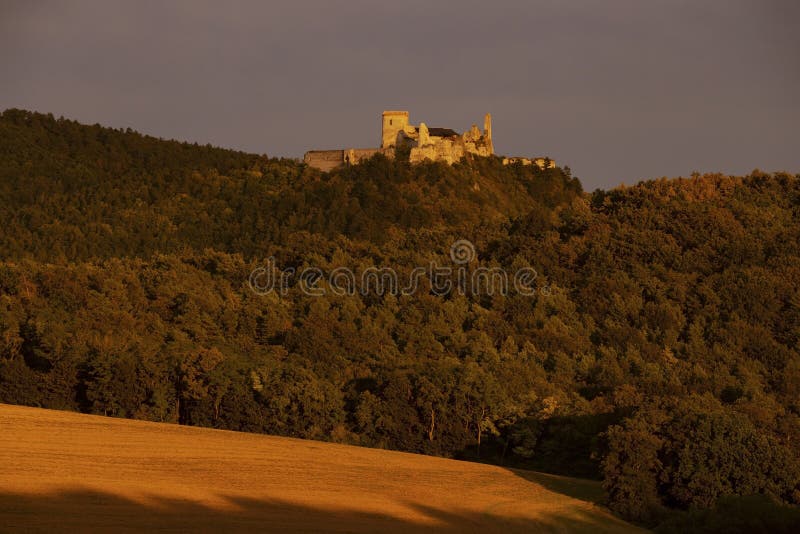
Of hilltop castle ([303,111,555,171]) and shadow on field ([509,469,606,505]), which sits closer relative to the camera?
shadow on field ([509,469,606,505])

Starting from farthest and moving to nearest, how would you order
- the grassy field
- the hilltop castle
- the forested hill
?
the hilltop castle < the forested hill < the grassy field

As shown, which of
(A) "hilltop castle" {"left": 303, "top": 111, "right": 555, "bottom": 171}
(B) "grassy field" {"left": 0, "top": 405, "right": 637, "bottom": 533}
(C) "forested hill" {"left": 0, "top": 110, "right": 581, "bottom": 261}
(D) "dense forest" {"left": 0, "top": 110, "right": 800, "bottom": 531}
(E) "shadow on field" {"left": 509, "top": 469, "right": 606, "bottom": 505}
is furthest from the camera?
(A) "hilltop castle" {"left": 303, "top": 111, "right": 555, "bottom": 171}

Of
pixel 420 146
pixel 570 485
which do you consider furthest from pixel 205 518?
pixel 420 146

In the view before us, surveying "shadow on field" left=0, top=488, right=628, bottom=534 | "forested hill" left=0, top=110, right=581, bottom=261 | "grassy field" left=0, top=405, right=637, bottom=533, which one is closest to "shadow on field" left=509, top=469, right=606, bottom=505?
"grassy field" left=0, top=405, right=637, bottom=533

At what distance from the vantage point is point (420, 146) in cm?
9006

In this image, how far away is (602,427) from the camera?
3347 centimetres

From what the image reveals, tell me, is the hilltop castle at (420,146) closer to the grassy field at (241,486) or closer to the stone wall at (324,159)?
the stone wall at (324,159)

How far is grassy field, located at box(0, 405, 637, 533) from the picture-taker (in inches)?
867

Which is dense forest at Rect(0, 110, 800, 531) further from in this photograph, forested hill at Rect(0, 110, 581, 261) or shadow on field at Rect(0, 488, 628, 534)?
forested hill at Rect(0, 110, 581, 261)

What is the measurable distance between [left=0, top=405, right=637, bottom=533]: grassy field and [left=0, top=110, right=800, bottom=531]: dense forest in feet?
8.14

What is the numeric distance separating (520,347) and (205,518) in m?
23.2

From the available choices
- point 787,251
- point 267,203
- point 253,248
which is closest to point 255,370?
point 787,251

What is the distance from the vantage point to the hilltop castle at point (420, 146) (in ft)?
294

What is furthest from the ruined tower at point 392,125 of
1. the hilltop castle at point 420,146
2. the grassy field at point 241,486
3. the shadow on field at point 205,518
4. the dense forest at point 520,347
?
the shadow on field at point 205,518
